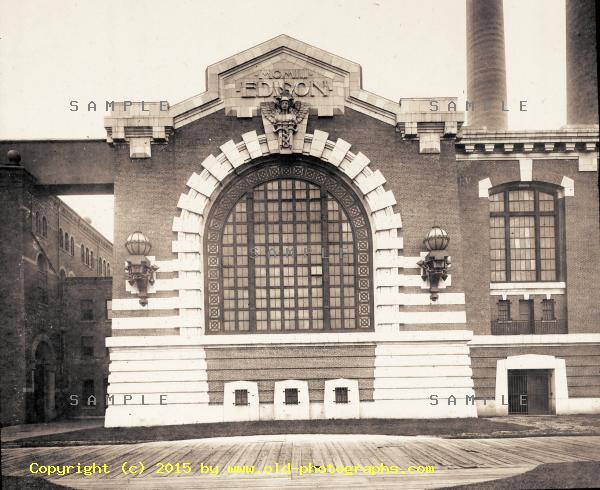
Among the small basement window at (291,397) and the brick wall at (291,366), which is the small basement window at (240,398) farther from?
the small basement window at (291,397)

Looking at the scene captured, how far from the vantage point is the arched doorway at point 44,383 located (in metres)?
32.2

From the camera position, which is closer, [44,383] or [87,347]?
[44,383]

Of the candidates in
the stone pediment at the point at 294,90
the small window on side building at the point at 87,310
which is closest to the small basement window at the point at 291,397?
the stone pediment at the point at 294,90

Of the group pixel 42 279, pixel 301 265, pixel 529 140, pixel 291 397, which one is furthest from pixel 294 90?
pixel 42 279

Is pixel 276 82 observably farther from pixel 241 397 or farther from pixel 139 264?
pixel 241 397

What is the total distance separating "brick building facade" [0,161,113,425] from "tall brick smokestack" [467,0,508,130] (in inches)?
860

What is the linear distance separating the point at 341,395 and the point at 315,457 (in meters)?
7.88

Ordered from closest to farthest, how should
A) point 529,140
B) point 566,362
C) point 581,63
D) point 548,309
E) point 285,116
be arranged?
1. point 285,116
2. point 566,362
3. point 529,140
4. point 548,309
5. point 581,63

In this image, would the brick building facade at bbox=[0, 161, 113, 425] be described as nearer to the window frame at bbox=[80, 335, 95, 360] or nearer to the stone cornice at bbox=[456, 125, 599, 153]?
the window frame at bbox=[80, 335, 95, 360]

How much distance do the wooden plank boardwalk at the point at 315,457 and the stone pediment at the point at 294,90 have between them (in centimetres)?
1112

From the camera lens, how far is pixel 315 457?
669 inches

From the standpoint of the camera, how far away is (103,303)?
38.7 m

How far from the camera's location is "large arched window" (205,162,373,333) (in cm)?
2542

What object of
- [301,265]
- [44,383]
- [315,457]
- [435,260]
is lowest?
[44,383]
